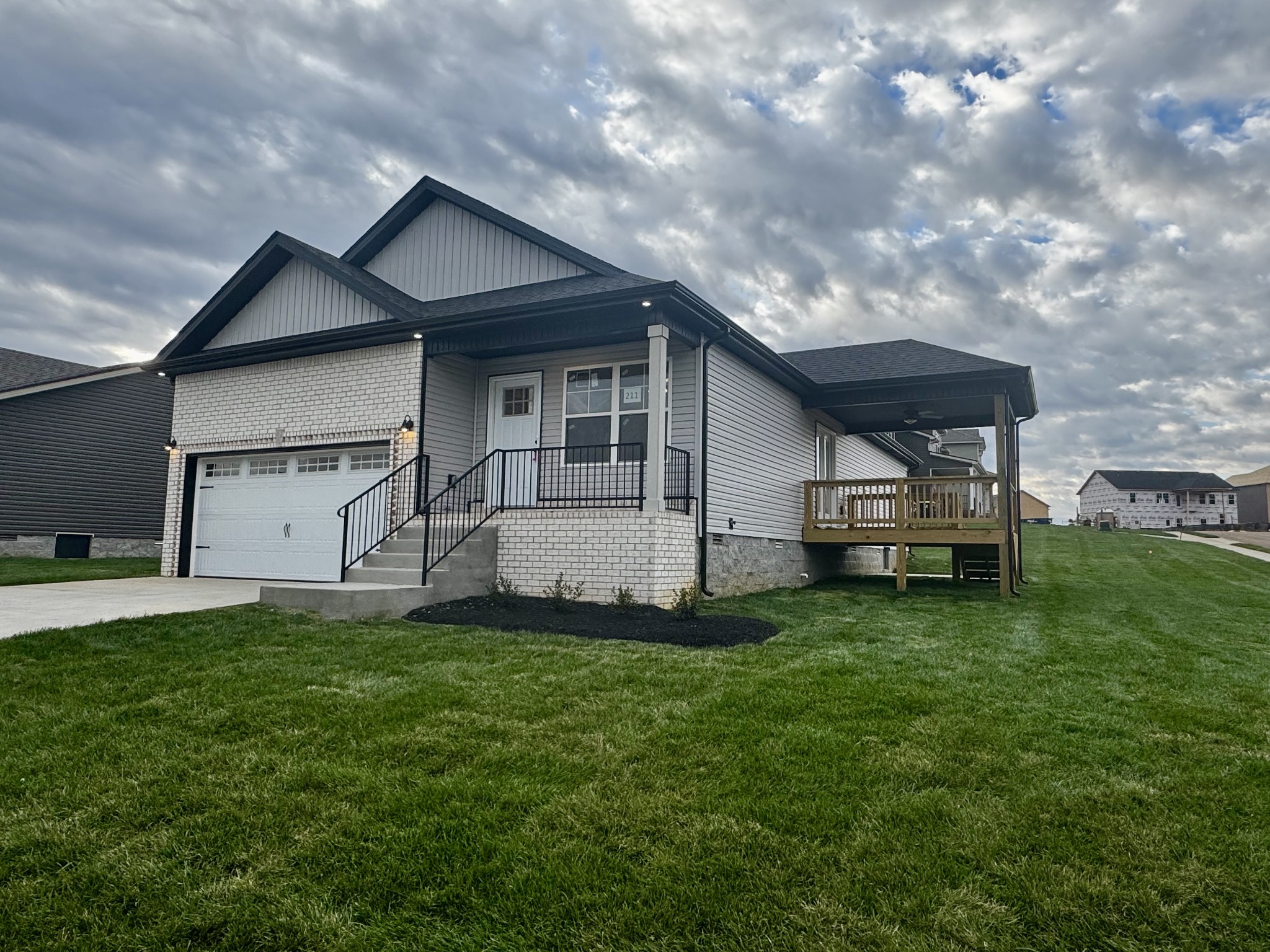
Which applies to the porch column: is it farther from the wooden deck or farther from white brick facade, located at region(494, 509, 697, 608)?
the wooden deck

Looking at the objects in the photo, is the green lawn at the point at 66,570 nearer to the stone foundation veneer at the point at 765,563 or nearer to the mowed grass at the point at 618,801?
the mowed grass at the point at 618,801

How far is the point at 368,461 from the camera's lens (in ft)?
34.9

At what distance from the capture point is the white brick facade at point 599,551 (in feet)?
27.1

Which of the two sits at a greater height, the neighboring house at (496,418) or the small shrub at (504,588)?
the neighboring house at (496,418)

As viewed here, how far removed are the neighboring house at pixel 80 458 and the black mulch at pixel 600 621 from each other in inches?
548

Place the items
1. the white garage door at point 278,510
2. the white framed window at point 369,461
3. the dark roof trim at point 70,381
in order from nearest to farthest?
the white framed window at point 369,461, the white garage door at point 278,510, the dark roof trim at point 70,381

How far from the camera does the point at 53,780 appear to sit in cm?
288

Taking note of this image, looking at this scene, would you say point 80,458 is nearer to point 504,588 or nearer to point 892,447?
point 504,588

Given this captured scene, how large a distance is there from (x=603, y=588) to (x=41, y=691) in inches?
206

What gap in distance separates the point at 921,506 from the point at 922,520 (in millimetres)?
425

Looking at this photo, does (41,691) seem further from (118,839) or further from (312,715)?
(118,839)

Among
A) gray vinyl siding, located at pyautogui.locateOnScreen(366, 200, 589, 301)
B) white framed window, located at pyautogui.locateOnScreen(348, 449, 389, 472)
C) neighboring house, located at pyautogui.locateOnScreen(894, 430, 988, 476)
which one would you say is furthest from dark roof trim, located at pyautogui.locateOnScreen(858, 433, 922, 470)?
white framed window, located at pyautogui.locateOnScreen(348, 449, 389, 472)

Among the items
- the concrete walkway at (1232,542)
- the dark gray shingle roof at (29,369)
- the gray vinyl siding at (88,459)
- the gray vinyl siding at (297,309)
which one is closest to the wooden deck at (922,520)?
the gray vinyl siding at (297,309)

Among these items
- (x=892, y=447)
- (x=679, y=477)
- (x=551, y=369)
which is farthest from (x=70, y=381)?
(x=892, y=447)
